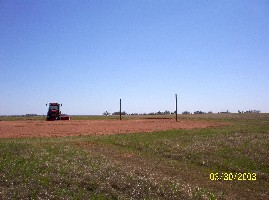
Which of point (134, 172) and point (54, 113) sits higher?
point (54, 113)

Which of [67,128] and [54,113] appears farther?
[54,113]

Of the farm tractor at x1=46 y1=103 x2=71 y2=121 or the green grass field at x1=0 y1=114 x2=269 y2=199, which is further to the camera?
the farm tractor at x1=46 y1=103 x2=71 y2=121

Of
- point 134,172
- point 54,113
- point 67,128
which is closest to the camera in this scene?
point 134,172
